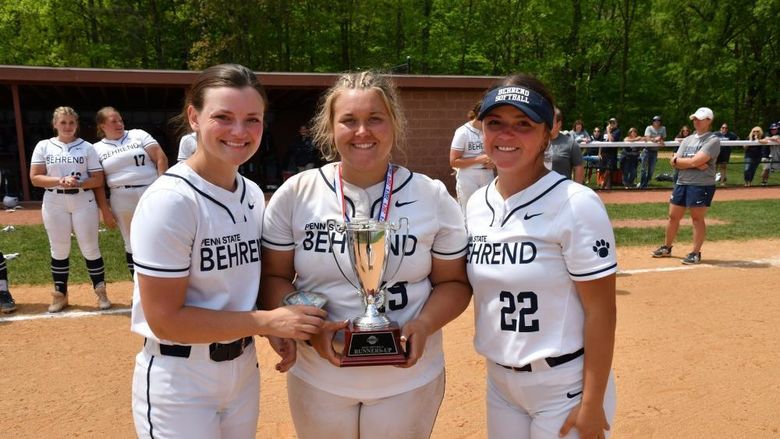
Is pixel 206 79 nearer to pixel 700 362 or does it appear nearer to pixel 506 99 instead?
pixel 506 99

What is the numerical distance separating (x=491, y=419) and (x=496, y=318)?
0.46 metres

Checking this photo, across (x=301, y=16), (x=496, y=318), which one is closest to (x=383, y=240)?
(x=496, y=318)

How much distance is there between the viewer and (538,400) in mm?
2129

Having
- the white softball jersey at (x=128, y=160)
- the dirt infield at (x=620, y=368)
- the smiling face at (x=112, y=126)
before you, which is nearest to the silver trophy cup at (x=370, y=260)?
the dirt infield at (x=620, y=368)

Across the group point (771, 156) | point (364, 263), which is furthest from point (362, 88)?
point (771, 156)

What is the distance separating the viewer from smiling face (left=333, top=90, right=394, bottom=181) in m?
2.10

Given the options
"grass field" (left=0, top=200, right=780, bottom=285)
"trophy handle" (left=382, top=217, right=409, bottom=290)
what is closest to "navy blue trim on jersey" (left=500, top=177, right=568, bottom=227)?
"trophy handle" (left=382, top=217, right=409, bottom=290)

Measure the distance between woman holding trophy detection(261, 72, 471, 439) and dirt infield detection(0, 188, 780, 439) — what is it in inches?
62.1

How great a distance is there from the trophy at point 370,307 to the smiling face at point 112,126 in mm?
5361

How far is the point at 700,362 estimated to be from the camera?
15.2 feet

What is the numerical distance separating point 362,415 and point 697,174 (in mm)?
7399

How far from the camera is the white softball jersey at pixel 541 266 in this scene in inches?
79.6

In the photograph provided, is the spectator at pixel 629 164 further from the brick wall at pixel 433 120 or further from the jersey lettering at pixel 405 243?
the jersey lettering at pixel 405 243

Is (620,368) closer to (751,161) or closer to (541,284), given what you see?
(541,284)
